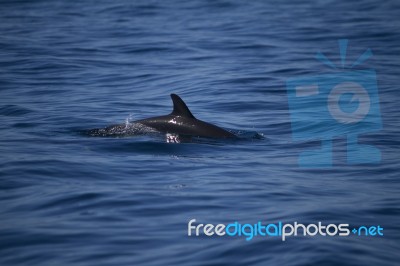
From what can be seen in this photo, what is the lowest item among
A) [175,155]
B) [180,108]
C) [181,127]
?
[175,155]

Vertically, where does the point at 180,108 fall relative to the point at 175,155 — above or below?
above

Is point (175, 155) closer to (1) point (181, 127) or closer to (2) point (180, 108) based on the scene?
(1) point (181, 127)

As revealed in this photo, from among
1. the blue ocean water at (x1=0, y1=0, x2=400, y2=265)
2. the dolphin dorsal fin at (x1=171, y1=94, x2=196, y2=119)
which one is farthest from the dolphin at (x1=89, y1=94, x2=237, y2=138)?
the blue ocean water at (x1=0, y1=0, x2=400, y2=265)

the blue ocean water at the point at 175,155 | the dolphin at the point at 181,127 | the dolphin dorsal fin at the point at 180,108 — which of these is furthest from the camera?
the dolphin at the point at 181,127

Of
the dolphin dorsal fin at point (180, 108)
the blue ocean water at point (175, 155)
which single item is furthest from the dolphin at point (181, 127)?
the blue ocean water at point (175, 155)

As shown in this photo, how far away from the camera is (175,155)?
43.9ft

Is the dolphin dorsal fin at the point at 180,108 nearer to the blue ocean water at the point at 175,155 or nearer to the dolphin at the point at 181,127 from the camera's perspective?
the dolphin at the point at 181,127

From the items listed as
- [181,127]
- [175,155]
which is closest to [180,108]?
[181,127]

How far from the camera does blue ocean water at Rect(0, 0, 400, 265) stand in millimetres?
8641

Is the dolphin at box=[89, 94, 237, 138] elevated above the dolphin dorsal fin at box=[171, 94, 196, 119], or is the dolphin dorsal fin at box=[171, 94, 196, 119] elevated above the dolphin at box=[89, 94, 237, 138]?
the dolphin dorsal fin at box=[171, 94, 196, 119]

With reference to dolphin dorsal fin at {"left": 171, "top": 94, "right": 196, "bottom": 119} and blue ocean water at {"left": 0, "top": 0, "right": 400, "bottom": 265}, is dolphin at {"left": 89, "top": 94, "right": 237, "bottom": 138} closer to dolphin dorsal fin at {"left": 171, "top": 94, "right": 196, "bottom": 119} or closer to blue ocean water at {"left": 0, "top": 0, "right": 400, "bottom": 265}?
dolphin dorsal fin at {"left": 171, "top": 94, "right": 196, "bottom": 119}

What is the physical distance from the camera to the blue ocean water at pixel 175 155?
8.64 m

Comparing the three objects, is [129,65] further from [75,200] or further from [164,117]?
[75,200]

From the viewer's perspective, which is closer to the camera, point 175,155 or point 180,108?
point 175,155
